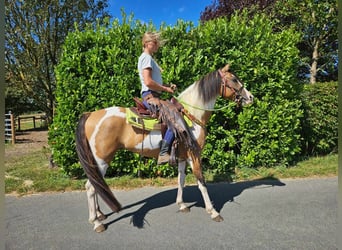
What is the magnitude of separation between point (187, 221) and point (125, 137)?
146 cm

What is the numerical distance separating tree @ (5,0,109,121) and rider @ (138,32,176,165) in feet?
27.4

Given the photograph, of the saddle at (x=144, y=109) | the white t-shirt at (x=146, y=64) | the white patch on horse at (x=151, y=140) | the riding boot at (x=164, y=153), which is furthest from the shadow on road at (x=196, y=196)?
the white t-shirt at (x=146, y=64)

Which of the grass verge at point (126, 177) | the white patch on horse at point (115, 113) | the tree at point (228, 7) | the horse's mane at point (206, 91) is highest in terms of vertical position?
the tree at point (228, 7)

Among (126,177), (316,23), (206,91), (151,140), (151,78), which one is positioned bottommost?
(126,177)

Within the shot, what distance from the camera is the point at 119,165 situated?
17.2ft

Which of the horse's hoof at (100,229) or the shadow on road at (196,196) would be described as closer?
the horse's hoof at (100,229)

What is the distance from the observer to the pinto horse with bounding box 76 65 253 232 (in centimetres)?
327

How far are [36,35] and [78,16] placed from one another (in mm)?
2052

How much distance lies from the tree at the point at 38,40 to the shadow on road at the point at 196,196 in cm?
790

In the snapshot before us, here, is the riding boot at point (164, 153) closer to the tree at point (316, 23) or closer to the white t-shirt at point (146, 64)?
the white t-shirt at point (146, 64)

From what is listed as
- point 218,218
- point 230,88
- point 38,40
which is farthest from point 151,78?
point 38,40

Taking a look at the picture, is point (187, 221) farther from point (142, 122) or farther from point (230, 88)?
point (230, 88)

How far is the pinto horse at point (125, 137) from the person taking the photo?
3.27m

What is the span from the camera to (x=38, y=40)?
10.6 meters
